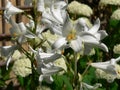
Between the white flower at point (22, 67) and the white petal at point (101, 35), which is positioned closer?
the white petal at point (101, 35)

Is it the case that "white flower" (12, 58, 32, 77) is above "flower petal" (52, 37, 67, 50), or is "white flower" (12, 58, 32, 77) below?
below

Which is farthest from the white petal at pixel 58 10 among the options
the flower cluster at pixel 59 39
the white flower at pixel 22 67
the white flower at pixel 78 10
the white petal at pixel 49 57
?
the white flower at pixel 78 10

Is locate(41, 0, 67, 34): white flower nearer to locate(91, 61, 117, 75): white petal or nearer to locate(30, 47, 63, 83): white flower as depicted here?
locate(30, 47, 63, 83): white flower

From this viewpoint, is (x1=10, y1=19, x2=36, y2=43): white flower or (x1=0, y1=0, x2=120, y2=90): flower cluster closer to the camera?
(x1=0, y1=0, x2=120, y2=90): flower cluster

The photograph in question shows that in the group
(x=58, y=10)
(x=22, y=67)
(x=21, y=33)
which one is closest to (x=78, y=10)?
(x=22, y=67)

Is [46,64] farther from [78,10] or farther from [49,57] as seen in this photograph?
[78,10]

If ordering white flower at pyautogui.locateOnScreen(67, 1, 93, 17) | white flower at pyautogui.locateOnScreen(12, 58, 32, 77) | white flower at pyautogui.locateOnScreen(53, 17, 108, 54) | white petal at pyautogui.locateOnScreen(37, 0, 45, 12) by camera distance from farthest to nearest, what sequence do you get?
white flower at pyautogui.locateOnScreen(67, 1, 93, 17)
white flower at pyautogui.locateOnScreen(12, 58, 32, 77)
white petal at pyautogui.locateOnScreen(37, 0, 45, 12)
white flower at pyautogui.locateOnScreen(53, 17, 108, 54)

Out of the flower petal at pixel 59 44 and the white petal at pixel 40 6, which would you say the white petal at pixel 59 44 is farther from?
the white petal at pixel 40 6

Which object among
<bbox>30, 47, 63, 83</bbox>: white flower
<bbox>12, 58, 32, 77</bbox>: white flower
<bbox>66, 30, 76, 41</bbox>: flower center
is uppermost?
<bbox>66, 30, 76, 41</bbox>: flower center

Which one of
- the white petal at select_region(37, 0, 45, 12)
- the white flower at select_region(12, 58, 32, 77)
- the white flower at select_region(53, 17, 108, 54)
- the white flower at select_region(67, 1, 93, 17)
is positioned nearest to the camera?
the white flower at select_region(53, 17, 108, 54)

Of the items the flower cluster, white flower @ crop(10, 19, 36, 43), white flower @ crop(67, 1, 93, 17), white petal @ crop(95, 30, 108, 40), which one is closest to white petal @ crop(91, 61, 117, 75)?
the flower cluster
